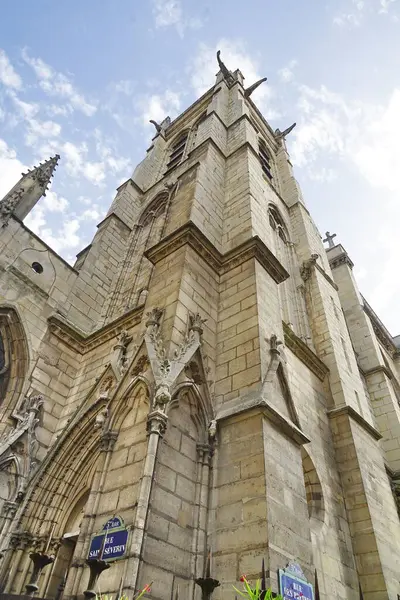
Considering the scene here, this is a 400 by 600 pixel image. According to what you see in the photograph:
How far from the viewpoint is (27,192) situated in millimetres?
10523

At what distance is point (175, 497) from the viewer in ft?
14.8

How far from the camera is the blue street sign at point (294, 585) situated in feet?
12.9

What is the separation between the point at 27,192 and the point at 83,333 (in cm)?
386

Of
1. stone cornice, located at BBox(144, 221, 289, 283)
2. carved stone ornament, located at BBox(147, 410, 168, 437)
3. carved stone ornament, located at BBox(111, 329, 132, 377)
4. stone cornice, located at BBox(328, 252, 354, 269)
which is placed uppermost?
stone cornice, located at BBox(328, 252, 354, 269)

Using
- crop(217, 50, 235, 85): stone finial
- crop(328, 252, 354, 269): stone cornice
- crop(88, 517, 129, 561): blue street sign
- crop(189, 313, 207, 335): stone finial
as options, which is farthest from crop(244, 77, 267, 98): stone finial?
crop(88, 517, 129, 561): blue street sign

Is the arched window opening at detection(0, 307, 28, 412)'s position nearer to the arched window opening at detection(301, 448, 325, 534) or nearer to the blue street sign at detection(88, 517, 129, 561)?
the blue street sign at detection(88, 517, 129, 561)

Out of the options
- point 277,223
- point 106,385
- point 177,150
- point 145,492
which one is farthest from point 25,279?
point 177,150

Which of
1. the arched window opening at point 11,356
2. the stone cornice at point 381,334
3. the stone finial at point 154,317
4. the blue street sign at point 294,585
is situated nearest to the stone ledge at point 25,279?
the arched window opening at point 11,356

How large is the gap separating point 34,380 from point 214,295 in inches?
160

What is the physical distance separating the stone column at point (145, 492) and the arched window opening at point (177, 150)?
46.9ft

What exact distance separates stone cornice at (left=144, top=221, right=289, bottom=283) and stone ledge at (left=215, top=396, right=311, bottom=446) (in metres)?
3.04

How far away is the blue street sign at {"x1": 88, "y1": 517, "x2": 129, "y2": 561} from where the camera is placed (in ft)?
12.5

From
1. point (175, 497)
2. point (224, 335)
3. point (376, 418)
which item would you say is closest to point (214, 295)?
point (224, 335)

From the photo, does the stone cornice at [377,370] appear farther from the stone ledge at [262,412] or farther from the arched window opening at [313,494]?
the stone ledge at [262,412]
